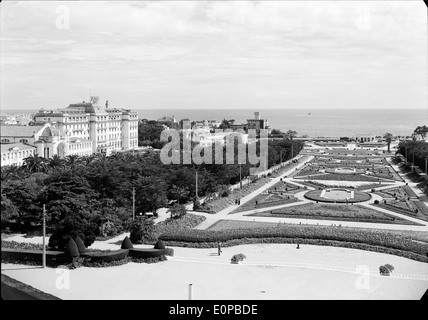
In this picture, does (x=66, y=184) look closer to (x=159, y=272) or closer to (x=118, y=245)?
(x=118, y=245)

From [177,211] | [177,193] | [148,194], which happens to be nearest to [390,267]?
[177,211]

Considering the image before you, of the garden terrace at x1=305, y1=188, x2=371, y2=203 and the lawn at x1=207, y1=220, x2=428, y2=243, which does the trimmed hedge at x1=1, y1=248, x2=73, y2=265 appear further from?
the garden terrace at x1=305, y1=188, x2=371, y2=203

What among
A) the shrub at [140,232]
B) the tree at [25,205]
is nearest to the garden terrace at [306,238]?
the shrub at [140,232]

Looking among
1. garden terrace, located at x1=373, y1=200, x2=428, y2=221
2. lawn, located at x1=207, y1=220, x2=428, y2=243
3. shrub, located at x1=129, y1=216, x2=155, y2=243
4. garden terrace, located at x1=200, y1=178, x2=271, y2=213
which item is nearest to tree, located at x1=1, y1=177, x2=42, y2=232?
shrub, located at x1=129, y1=216, x2=155, y2=243

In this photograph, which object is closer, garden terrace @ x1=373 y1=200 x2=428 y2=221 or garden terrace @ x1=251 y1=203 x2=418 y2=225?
garden terrace @ x1=251 y1=203 x2=418 y2=225

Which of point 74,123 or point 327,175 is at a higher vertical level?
point 74,123
